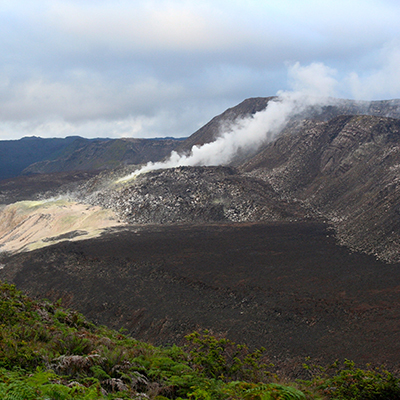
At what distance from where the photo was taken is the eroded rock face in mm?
37594

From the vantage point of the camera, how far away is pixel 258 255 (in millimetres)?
→ 26406

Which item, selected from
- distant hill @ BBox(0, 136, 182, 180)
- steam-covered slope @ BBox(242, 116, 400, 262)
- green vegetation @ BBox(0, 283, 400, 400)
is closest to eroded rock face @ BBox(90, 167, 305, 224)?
steam-covered slope @ BBox(242, 116, 400, 262)

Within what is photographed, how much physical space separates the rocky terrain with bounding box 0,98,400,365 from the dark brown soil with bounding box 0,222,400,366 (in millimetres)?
82

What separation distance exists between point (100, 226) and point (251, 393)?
3393cm

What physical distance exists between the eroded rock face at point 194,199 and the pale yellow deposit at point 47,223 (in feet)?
7.31

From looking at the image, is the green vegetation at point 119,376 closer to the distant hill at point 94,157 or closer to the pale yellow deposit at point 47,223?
the pale yellow deposit at point 47,223

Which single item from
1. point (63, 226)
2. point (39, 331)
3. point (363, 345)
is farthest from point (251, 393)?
point (63, 226)

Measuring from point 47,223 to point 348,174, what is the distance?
3673 centimetres

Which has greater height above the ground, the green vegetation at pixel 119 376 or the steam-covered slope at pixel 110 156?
the steam-covered slope at pixel 110 156

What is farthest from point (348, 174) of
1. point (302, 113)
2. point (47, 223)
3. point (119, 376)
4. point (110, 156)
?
point (110, 156)

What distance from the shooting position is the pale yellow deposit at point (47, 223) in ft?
114

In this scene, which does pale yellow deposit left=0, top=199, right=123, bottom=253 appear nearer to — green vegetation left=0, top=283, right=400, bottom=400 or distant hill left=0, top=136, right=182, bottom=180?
green vegetation left=0, top=283, right=400, bottom=400

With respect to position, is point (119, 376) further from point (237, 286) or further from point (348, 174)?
point (348, 174)

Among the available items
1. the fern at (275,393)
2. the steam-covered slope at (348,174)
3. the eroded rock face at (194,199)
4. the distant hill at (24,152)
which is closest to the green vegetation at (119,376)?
the fern at (275,393)
